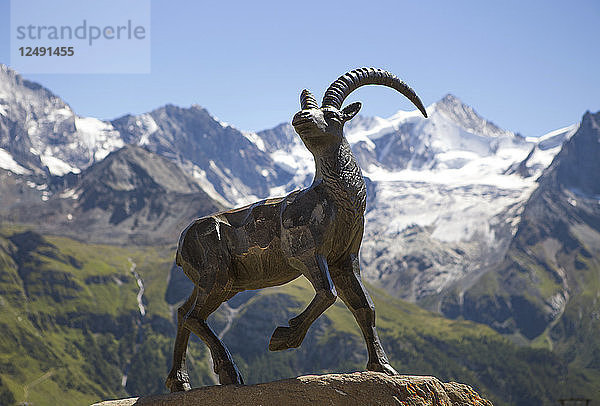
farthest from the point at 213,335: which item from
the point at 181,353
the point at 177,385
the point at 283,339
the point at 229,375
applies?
the point at 283,339

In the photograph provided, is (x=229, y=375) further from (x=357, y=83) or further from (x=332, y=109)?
(x=357, y=83)

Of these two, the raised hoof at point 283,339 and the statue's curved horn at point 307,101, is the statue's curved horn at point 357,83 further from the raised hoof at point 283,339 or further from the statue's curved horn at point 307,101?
the raised hoof at point 283,339

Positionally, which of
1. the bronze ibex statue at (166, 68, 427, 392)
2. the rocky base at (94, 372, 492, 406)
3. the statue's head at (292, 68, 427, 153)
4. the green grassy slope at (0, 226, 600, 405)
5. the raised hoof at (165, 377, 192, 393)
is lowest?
the green grassy slope at (0, 226, 600, 405)

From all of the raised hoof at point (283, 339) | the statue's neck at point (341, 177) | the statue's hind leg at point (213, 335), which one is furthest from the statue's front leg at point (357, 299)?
the statue's hind leg at point (213, 335)

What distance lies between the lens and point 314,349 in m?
187

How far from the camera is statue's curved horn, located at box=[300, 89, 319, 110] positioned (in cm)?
1100

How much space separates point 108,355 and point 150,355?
1057cm

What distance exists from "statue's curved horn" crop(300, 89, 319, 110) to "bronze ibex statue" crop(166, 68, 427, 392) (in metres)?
0.02

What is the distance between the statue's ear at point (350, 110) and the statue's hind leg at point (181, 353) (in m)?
3.58

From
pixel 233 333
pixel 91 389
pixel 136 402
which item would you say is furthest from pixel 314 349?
pixel 136 402

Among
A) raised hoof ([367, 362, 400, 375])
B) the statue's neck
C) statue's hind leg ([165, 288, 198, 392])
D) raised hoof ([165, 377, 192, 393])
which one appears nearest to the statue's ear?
the statue's neck

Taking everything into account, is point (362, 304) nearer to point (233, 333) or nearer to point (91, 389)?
point (91, 389)

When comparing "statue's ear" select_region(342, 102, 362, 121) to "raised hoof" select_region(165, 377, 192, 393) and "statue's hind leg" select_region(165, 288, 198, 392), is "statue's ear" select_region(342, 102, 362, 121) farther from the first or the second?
"raised hoof" select_region(165, 377, 192, 393)

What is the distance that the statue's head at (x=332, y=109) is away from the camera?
422 inches
